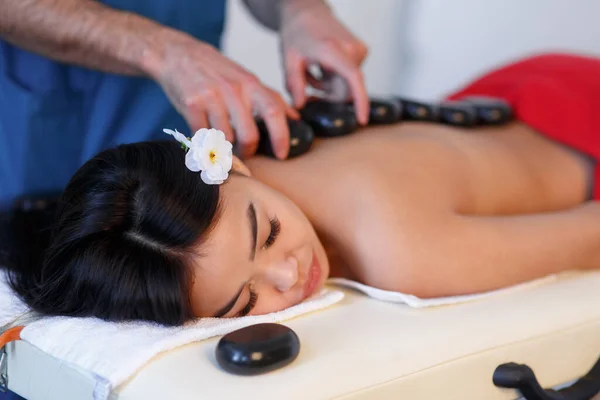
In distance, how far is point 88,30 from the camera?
1393 millimetres

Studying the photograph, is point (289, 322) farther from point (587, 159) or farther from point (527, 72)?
point (527, 72)

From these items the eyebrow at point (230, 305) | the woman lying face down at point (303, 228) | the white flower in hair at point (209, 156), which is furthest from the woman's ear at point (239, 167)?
the eyebrow at point (230, 305)

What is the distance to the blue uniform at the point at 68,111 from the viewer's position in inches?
62.1

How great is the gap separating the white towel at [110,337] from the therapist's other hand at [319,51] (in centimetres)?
48

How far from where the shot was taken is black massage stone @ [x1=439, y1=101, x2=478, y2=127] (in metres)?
1.53

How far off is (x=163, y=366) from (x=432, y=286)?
0.47 meters

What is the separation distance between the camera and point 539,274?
1292 mm

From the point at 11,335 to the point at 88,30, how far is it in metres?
0.61

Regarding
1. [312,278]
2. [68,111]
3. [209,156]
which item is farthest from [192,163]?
[68,111]

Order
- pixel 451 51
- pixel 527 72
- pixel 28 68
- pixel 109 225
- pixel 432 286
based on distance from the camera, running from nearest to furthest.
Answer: pixel 109 225 → pixel 432 286 → pixel 28 68 → pixel 527 72 → pixel 451 51

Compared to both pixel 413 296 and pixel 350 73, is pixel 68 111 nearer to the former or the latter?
pixel 350 73

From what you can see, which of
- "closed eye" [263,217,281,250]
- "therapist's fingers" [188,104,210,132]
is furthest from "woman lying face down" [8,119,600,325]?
"therapist's fingers" [188,104,210,132]

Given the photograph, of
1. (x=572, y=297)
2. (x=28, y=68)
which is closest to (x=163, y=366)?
(x=572, y=297)

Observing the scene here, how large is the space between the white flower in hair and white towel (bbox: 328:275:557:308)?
0.29 m
